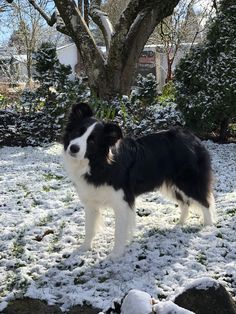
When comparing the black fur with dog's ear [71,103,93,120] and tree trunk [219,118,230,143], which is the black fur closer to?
dog's ear [71,103,93,120]

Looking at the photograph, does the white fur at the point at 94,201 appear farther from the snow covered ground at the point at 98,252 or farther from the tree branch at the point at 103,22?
the tree branch at the point at 103,22

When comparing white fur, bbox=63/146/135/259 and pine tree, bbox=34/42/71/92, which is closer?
white fur, bbox=63/146/135/259

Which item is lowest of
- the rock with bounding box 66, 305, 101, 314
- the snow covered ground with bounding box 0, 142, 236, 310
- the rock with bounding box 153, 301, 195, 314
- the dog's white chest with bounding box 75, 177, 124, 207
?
the rock with bounding box 66, 305, 101, 314

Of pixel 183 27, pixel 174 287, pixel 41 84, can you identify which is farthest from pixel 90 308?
pixel 183 27

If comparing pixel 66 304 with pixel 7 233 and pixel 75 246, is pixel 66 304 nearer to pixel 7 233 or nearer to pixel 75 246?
pixel 75 246

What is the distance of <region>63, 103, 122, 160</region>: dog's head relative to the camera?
13.5ft

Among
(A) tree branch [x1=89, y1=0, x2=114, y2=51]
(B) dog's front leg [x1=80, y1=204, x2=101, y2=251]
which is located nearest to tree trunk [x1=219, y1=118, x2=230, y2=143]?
(A) tree branch [x1=89, y1=0, x2=114, y2=51]

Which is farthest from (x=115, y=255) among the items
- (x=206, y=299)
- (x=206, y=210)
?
(x=206, y=299)

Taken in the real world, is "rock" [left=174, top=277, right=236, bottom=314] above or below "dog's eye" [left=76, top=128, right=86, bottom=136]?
below

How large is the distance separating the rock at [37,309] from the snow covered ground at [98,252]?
7 centimetres

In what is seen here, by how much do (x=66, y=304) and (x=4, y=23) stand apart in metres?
25.5

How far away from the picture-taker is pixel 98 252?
15.4ft

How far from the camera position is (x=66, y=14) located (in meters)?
11.7

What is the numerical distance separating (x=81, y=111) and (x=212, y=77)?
617 cm
